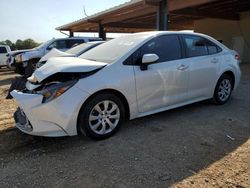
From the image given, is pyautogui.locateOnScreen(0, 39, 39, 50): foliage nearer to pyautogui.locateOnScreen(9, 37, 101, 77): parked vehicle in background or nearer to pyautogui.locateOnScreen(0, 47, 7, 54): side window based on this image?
pyautogui.locateOnScreen(0, 47, 7, 54): side window

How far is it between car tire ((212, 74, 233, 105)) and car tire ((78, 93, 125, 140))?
8.26ft

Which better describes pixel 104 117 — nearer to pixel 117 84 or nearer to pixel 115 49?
pixel 117 84

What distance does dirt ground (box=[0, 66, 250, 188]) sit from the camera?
10.1 feet

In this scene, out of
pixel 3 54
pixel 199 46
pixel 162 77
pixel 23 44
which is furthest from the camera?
pixel 23 44

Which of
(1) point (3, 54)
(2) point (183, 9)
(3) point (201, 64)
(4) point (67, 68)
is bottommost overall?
(1) point (3, 54)

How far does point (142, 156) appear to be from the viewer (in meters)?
3.64

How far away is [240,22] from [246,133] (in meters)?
15.4

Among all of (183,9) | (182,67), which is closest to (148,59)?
(182,67)

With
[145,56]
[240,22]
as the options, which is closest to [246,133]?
[145,56]

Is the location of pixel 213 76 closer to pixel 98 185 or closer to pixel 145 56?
pixel 145 56

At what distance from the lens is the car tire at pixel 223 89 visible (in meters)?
5.90

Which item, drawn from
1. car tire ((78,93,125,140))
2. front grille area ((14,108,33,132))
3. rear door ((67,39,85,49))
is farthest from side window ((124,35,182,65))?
rear door ((67,39,85,49))

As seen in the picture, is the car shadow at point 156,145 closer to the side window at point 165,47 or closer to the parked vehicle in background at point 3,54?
the side window at point 165,47

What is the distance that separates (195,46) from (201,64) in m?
0.37
